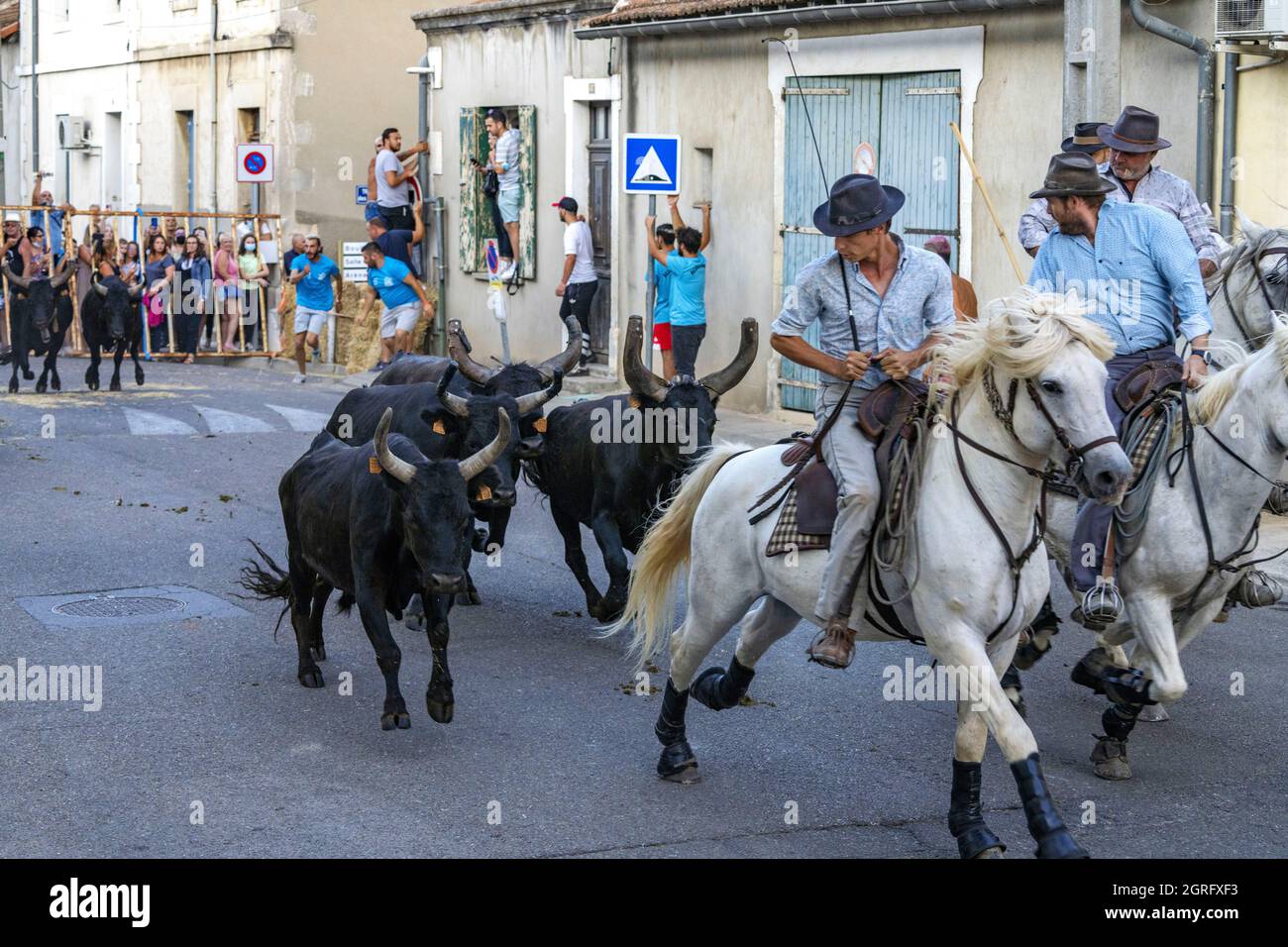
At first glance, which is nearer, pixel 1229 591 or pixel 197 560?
pixel 1229 591

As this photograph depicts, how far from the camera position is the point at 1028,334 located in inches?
239

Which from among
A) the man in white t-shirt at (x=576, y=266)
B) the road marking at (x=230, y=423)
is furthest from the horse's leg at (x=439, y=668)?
the man in white t-shirt at (x=576, y=266)

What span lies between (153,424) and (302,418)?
164cm

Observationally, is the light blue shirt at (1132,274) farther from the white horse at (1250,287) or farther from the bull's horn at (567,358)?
the bull's horn at (567,358)

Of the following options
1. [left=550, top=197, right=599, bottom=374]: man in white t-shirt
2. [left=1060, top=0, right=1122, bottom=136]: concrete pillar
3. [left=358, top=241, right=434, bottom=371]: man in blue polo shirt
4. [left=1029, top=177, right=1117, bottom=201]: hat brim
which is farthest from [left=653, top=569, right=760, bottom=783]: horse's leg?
[left=358, top=241, right=434, bottom=371]: man in blue polo shirt

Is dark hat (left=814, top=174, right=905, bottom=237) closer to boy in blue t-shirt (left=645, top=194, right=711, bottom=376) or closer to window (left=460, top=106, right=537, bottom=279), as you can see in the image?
boy in blue t-shirt (left=645, top=194, right=711, bottom=376)

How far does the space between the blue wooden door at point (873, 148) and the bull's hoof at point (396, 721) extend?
10.5 meters

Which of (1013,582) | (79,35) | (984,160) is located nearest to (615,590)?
(1013,582)

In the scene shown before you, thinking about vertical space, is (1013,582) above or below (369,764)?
above

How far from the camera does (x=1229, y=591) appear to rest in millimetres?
7840

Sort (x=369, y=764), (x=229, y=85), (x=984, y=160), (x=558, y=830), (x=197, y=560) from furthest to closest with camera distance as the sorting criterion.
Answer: (x=229, y=85) → (x=984, y=160) → (x=197, y=560) → (x=369, y=764) → (x=558, y=830)

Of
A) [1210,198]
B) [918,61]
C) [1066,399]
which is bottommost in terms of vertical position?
[1066,399]

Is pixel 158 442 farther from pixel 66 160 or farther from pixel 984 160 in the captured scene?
pixel 66 160

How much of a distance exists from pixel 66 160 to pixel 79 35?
3.04 m
